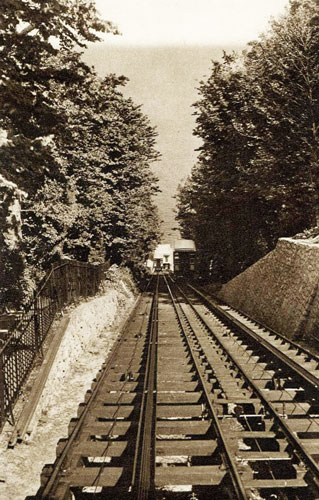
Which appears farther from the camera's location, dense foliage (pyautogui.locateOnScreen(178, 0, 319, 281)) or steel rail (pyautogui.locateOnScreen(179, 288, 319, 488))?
dense foliage (pyautogui.locateOnScreen(178, 0, 319, 281))

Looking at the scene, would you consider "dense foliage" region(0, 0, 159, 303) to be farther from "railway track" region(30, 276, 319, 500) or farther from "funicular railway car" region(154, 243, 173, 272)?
"funicular railway car" region(154, 243, 173, 272)

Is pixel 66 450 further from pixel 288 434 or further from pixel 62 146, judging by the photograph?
pixel 62 146

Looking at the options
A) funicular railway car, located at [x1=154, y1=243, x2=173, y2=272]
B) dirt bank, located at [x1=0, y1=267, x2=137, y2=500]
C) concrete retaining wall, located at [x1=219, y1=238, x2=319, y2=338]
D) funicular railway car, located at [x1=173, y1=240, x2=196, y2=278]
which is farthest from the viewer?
funicular railway car, located at [x1=154, y1=243, x2=173, y2=272]

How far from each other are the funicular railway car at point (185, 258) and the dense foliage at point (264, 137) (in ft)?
56.3

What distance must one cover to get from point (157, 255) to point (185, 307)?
59990mm

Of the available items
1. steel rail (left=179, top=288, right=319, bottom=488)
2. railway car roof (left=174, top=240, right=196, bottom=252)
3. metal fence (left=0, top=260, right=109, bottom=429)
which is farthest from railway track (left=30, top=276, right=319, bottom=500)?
railway car roof (left=174, top=240, right=196, bottom=252)

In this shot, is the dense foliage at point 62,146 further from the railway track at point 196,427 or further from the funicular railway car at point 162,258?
the funicular railway car at point 162,258

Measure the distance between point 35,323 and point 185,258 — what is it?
41039 mm

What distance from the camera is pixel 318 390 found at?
27.4ft

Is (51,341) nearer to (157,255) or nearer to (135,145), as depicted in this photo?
(135,145)

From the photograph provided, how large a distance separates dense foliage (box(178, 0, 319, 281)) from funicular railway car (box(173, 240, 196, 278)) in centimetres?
1716

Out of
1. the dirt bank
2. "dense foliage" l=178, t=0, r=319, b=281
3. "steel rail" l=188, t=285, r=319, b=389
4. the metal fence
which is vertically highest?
"dense foliage" l=178, t=0, r=319, b=281

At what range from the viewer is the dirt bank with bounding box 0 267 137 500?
264 inches

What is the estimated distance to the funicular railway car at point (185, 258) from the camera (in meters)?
50.1
